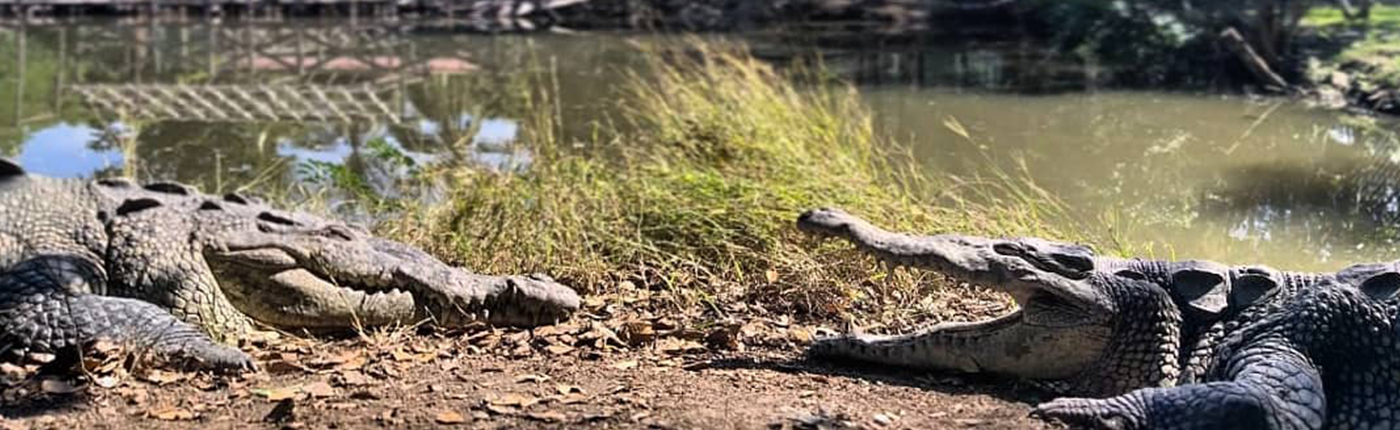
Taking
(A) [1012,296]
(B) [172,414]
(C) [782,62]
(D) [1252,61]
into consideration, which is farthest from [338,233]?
(C) [782,62]

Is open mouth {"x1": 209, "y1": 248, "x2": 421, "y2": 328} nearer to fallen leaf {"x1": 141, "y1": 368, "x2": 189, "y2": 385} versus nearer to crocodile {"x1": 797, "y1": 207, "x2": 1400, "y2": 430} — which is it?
fallen leaf {"x1": 141, "y1": 368, "x2": 189, "y2": 385}

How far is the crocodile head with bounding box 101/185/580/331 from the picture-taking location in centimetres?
474

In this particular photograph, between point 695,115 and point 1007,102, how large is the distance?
8.49 m

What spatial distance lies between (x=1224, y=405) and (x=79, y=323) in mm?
3306

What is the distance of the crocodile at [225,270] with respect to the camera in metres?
4.57

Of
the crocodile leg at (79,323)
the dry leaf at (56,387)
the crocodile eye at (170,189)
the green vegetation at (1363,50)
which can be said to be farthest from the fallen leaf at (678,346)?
the green vegetation at (1363,50)

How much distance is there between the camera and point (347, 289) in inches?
188

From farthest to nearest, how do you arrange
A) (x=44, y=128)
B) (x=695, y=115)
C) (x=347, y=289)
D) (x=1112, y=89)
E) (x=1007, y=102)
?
(x=1112, y=89), (x=1007, y=102), (x=44, y=128), (x=695, y=115), (x=347, y=289)

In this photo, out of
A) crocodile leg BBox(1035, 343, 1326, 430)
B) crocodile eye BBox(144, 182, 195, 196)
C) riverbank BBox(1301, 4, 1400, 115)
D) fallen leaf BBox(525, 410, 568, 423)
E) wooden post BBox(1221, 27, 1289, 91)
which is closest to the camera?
crocodile leg BBox(1035, 343, 1326, 430)

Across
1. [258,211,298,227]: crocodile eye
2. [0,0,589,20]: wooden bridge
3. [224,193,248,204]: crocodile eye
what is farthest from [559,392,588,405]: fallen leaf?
[0,0,589,20]: wooden bridge

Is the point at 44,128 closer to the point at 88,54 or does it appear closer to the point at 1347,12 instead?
the point at 88,54

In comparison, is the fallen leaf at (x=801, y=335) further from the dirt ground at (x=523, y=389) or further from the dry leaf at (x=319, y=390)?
the dry leaf at (x=319, y=390)

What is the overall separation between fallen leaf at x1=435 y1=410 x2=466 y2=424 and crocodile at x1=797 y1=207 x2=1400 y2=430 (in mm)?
1056

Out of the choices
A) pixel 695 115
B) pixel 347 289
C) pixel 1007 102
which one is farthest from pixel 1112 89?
pixel 347 289
